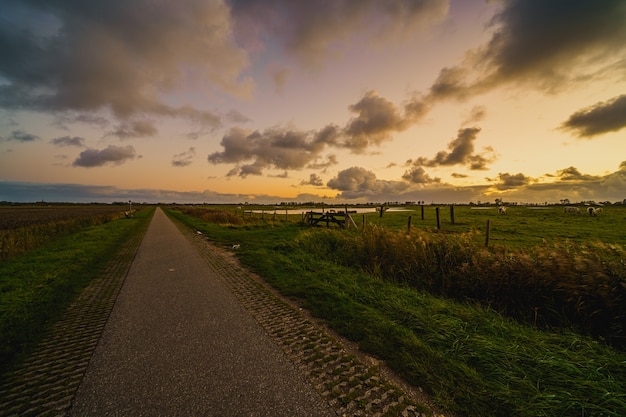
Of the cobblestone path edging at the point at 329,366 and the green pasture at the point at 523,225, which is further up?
the cobblestone path edging at the point at 329,366

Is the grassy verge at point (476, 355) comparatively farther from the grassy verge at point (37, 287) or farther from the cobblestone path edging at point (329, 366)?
the grassy verge at point (37, 287)

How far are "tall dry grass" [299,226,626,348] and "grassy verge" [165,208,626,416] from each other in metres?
0.76

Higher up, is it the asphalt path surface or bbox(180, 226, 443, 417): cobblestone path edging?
the asphalt path surface

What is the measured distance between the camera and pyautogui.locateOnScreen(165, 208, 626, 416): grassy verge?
331 centimetres

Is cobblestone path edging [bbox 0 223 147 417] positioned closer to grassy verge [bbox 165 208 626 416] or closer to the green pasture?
grassy verge [bbox 165 208 626 416]

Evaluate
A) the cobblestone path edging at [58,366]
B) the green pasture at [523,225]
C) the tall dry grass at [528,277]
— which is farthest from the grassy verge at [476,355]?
the green pasture at [523,225]

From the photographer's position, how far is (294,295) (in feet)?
25.0

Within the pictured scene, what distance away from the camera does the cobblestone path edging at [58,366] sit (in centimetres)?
328

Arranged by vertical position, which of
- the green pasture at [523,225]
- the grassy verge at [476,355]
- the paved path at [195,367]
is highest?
the paved path at [195,367]

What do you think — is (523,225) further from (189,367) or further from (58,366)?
(58,366)

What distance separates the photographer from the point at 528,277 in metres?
7.20

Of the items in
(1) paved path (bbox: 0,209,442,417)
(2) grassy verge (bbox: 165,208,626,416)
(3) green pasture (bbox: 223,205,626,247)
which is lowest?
(3) green pasture (bbox: 223,205,626,247)

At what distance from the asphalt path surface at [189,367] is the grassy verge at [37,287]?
127 centimetres

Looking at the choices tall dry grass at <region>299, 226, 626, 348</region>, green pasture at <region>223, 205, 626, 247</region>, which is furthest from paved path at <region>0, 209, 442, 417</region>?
green pasture at <region>223, 205, 626, 247</region>
